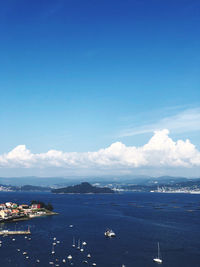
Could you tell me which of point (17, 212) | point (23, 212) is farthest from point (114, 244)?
point (23, 212)

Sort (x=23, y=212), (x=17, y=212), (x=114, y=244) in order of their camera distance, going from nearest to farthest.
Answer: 1. (x=114, y=244)
2. (x=17, y=212)
3. (x=23, y=212)

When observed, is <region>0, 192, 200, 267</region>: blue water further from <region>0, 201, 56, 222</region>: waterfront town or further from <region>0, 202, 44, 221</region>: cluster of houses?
<region>0, 202, 44, 221</region>: cluster of houses

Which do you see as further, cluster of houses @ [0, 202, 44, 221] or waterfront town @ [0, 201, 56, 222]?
cluster of houses @ [0, 202, 44, 221]

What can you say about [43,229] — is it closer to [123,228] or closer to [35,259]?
[123,228]

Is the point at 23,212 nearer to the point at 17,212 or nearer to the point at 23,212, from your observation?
the point at 23,212

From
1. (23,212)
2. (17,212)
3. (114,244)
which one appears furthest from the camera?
(23,212)

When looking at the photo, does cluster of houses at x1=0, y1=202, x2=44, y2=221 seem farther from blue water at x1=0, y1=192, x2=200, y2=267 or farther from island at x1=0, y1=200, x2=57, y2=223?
blue water at x1=0, y1=192, x2=200, y2=267

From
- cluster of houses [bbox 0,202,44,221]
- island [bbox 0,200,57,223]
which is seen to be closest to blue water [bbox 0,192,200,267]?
island [bbox 0,200,57,223]

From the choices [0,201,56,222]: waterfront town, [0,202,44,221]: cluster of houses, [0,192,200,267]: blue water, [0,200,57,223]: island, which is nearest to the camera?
[0,192,200,267]: blue water

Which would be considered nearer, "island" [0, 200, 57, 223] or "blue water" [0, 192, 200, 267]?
"blue water" [0, 192, 200, 267]

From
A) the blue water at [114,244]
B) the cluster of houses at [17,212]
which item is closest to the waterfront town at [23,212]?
the cluster of houses at [17,212]

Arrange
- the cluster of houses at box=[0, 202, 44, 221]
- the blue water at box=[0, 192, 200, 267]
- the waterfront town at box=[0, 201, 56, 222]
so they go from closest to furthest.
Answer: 1. the blue water at box=[0, 192, 200, 267]
2. the waterfront town at box=[0, 201, 56, 222]
3. the cluster of houses at box=[0, 202, 44, 221]

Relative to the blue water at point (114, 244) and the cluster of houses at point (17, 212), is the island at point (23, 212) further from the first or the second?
the blue water at point (114, 244)
